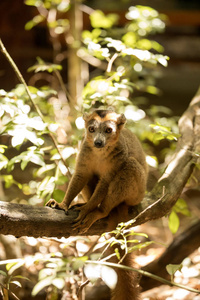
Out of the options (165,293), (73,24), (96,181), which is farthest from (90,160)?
(73,24)

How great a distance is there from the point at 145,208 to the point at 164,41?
695cm

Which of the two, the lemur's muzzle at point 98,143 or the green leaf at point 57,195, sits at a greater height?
the lemur's muzzle at point 98,143

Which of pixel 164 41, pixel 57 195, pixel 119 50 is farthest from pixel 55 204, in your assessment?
pixel 164 41

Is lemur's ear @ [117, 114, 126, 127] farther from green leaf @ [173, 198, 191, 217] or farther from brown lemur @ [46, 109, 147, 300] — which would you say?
green leaf @ [173, 198, 191, 217]

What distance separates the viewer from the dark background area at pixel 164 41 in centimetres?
749

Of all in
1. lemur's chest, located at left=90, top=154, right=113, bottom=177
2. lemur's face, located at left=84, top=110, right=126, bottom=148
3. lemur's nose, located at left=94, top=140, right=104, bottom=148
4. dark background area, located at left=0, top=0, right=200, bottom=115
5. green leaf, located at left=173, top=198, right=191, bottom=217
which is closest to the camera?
lemur's nose, located at left=94, top=140, right=104, bottom=148

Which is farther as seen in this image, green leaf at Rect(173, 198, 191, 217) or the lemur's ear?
green leaf at Rect(173, 198, 191, 217)

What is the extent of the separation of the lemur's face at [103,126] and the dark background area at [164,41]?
3.36m

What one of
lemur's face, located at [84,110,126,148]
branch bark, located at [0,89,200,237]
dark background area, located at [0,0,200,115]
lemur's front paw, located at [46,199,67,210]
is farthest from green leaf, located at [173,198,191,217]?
dark background area, located at [0,0,200,115]

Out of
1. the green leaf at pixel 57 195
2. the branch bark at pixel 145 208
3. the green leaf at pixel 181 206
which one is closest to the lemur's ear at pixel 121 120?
the branch bark at pixel 145 208

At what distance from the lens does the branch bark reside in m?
2.68

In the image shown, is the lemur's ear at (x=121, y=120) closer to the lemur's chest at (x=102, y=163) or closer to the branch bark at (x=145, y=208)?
the lemur's chest at (x=102, y=163)

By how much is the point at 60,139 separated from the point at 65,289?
2.22 meters

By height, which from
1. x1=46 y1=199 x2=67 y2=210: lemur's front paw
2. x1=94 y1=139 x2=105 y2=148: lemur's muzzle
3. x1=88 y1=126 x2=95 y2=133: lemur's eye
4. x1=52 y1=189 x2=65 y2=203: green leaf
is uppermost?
x1=88 y1=126 x2=95 y2=133: lemur's eye
